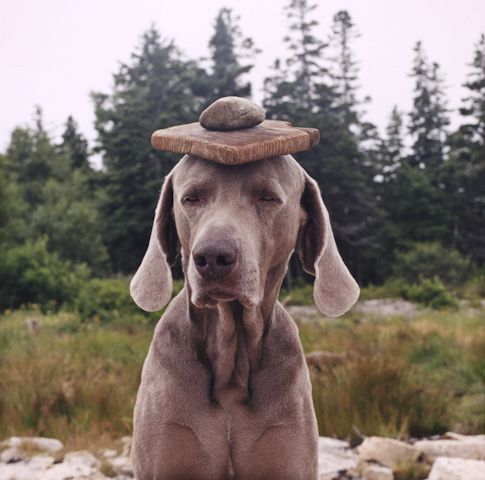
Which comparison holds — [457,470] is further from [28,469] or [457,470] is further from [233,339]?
[28,469]

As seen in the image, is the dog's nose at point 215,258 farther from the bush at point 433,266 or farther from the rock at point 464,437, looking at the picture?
the bush at point 433,266

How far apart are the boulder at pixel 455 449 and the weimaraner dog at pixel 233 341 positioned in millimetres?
2883

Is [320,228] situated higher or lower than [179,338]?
higher

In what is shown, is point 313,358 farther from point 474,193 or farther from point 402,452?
point 474,193

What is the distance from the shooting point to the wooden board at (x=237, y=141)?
7.33 feet

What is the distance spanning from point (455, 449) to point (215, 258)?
377cm

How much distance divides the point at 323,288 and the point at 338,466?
271cm

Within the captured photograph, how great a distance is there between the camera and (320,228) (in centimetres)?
259

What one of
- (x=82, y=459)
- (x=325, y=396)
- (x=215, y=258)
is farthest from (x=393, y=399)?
(x=215, y=258)

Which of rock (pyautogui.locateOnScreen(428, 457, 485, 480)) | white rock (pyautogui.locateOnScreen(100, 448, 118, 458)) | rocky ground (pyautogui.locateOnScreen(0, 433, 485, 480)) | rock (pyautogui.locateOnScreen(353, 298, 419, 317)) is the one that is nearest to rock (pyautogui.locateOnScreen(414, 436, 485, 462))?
rocky ground (pyautogui.locateOnScreen(0, 433, 485, 480))

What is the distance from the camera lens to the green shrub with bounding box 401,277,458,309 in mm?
20603

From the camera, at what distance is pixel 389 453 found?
4816 millimetres

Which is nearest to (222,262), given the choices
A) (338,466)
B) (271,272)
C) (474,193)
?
(271,272)

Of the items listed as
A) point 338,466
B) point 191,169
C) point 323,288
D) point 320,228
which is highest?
point 191,169
